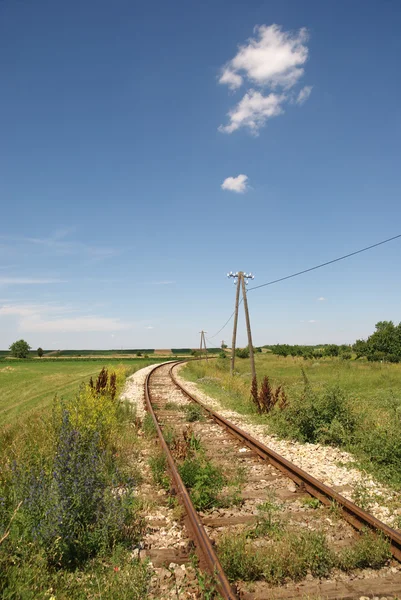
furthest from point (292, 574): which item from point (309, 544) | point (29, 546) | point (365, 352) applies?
point (365, 352)

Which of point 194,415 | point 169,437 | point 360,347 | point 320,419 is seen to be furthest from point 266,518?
point 360,347

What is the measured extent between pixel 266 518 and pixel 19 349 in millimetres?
122405

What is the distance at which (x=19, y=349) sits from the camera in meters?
114

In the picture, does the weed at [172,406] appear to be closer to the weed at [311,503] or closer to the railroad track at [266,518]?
the railroad track at [266,518]

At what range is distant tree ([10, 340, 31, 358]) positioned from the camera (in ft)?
374

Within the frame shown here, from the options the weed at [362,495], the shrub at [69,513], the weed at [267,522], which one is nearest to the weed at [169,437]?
the weed at [267,522]

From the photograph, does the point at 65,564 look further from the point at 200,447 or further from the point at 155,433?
the point at 155,433

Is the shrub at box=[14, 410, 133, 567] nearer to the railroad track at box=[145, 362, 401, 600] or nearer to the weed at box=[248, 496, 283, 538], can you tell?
the railroad track at box=[145, 362, 401, 600]

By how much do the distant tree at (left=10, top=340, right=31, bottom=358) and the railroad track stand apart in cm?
11831

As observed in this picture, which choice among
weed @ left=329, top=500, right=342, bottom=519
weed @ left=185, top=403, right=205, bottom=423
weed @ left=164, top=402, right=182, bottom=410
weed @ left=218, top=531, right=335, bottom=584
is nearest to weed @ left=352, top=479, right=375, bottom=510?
weed @ left=329, top=500, right=342, bottom=519

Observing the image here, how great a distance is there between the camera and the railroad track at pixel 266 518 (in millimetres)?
3398

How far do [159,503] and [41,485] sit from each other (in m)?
1.77

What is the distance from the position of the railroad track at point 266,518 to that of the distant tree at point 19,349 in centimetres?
11831

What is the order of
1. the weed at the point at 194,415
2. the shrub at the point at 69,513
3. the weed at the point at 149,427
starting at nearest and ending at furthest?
the shrub at the point at 69,513 → the weed at the point at 149,427 → the weed at the point at 194,415
